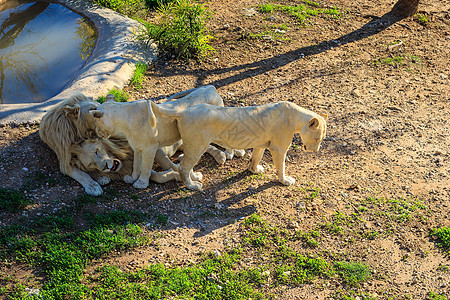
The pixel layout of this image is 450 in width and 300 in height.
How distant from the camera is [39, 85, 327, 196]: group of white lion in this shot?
18.8 feet

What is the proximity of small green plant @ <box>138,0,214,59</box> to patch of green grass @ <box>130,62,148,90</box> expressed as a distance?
0.78 metres

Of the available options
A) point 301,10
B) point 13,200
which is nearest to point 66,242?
point 13,200

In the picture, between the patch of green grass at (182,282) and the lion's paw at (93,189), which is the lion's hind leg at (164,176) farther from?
the patch of green grass at (182,282)

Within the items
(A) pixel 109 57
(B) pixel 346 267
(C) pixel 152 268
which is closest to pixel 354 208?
(B) pixel 346 267

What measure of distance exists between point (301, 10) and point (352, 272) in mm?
8536

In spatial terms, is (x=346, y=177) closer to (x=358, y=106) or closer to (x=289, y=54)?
(x=358, y=106)

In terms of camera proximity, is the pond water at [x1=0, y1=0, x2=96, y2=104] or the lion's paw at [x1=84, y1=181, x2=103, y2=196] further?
the pond water at [x1=0, y1=0, x2=96, y2=104]

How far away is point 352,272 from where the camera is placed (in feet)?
17.4

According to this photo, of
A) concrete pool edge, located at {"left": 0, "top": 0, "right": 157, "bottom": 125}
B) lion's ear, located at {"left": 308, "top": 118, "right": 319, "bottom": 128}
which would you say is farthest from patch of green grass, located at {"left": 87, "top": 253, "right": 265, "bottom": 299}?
concrete pool edge, located at {"left": 0, "top": 0, "right": 157, "bottom": 125}

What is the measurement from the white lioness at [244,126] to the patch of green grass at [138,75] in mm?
3126

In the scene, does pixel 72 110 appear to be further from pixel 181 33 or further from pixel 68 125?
pixel 181 33

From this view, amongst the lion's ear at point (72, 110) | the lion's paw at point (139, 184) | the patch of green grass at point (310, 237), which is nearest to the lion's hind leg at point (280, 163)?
the patch of green grass at point (310, 237)

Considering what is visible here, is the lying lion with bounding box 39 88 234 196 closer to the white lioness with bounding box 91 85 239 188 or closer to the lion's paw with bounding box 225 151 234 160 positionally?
the white lioness with bounding box 91 85 239 188

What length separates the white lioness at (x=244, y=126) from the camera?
5.79 m
